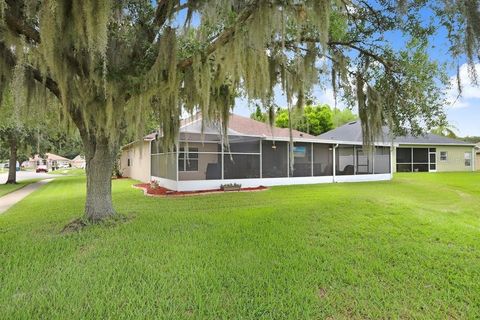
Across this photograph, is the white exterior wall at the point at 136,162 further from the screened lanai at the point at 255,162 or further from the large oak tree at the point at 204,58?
the large oak tree at the point at 204,58

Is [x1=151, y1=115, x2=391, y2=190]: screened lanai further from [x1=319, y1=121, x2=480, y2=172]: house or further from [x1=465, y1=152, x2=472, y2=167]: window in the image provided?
[x1=465, y1=152, x2=472, y2=167]: window

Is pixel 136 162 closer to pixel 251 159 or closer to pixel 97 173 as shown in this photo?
pixel 251 159

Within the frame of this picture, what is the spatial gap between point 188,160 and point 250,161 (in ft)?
9.17

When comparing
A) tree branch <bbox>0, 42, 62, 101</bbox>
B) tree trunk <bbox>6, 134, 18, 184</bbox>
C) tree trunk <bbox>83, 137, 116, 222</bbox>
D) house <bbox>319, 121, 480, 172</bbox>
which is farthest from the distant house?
tree trunk <bbox>6, 134, 18, 184</bbox>

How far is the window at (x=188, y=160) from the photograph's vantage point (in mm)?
12953

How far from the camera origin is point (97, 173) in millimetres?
5953

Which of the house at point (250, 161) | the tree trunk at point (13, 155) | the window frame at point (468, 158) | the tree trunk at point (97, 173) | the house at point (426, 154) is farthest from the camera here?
the window frame at point (468, 158)

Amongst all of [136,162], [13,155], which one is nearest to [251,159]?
[136,162]

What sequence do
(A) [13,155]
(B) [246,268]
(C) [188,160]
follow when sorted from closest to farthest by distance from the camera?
(B) [246,268]
(C) [188,160]
(A) [13,155]

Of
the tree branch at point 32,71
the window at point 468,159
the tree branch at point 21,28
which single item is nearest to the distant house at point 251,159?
the tree branch at point 32,71

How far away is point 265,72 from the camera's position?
4664mm

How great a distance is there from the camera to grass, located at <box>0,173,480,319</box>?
9.25 ft

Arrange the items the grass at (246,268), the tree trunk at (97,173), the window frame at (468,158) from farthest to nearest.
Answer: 1. the window frame at (468,158)
2. the tree trunk at (97,173)
3. the grass at (246,268)

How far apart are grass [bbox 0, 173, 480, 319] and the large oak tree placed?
170 cm
